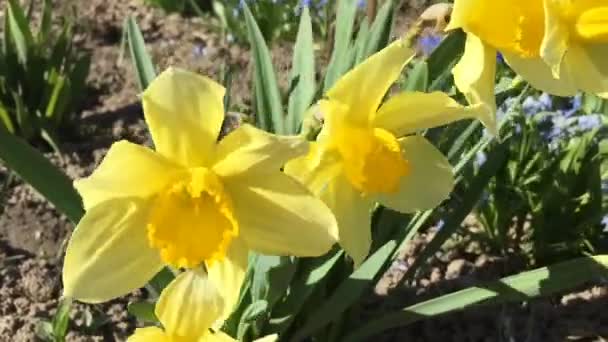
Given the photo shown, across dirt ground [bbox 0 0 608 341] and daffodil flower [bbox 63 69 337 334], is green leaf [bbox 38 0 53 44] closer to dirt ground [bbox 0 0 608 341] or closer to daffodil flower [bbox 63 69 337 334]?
dirt ground [bbox 0 0 608 341]

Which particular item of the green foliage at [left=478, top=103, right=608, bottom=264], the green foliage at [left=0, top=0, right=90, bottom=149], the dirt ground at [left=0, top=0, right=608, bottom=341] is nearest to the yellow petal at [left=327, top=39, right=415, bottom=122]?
the dirt ground at [left=0, top=0, right=608, bottom=341]

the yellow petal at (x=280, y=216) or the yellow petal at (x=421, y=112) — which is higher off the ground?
the yellow petal at (x=421, y=112)

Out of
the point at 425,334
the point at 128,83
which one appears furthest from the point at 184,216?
the point at 128,83

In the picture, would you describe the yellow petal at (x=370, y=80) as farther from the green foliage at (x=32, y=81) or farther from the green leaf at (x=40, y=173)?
the green foliage at (x=32, y=81)

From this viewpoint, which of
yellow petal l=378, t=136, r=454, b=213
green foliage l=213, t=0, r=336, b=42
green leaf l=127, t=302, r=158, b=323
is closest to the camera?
yellow petal l=378, t=136, r=454, b=213

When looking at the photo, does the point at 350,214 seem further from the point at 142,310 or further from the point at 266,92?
the point at 266,92

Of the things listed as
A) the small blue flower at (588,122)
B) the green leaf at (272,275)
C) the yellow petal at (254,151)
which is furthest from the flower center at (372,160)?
the small blue flower at (588,122)
